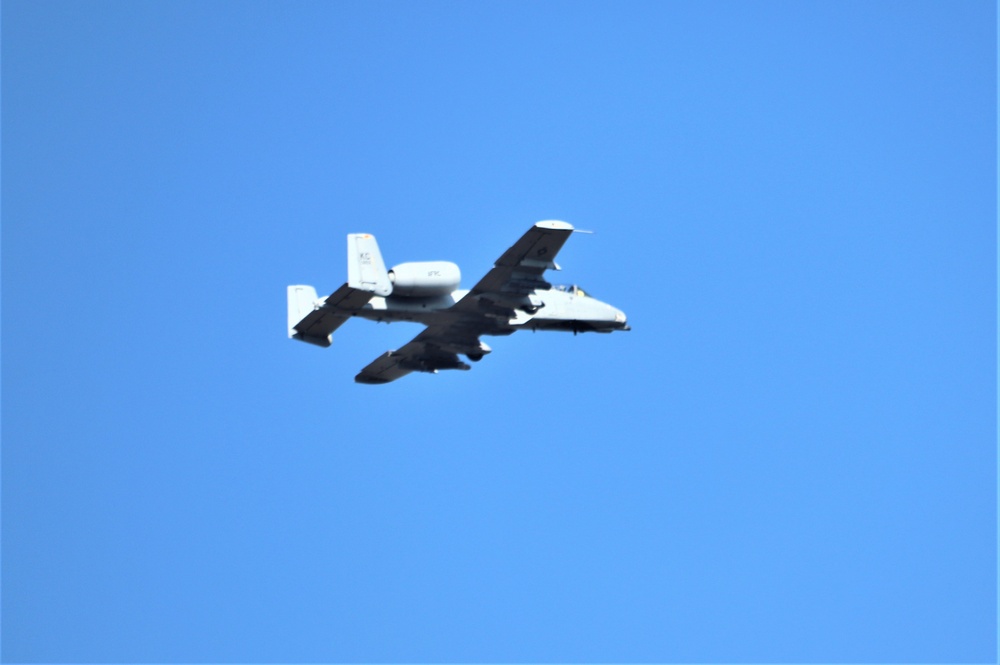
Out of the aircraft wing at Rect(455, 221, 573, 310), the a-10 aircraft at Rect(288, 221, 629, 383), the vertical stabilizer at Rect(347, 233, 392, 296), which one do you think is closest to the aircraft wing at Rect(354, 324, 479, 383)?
the a-10 aircraft at Rect(288, 221, 629, 383)

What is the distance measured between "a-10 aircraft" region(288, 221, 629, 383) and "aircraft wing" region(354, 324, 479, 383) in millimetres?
76

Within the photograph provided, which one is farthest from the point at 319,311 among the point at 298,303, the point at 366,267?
the point at 366,267

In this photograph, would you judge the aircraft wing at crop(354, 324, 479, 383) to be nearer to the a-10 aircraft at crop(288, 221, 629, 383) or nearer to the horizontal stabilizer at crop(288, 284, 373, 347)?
the a-10 aircraft at crop(288, 221, 629, 383)

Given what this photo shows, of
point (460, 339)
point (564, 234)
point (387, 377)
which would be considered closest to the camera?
point (564, 234)

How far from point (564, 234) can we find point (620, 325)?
10.7 m

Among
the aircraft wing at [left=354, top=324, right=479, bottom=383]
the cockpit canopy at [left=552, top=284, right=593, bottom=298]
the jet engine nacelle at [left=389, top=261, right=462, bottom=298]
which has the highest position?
the cockpit canopy at [left=552, top=284, right=593, bottom=298]

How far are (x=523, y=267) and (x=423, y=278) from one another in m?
3.85

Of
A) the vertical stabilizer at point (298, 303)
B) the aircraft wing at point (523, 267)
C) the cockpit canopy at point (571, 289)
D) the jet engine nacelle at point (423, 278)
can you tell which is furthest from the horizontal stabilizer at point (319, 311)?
the cockpit canopy at point (571, 289)

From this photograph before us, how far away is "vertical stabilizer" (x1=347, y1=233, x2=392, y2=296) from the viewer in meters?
69.8

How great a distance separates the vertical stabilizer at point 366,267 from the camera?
6981 cm

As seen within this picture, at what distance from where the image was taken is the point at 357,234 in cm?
7012

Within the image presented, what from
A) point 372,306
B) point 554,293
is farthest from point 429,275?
point 554,293

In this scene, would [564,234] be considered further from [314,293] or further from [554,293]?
[314,293]

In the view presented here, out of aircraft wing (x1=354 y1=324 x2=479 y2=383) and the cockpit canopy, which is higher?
the cockpit canopy
